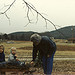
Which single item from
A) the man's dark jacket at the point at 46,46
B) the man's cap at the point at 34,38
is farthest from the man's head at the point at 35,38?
the man's dark jacket at the point at 46,46

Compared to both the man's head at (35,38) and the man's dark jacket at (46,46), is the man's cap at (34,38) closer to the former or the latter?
the man's head at (35,38)

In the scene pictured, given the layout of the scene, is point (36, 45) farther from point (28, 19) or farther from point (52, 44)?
point (28, 19)

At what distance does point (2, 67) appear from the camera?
4961 mm

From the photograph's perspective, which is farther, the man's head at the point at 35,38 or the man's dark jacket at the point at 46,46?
the man's dark jacket at the point at 46,46

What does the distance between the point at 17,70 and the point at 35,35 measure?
1124 millimetres

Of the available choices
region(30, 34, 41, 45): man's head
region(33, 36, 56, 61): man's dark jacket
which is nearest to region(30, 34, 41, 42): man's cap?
region(30, 34, 41, 45): man's head

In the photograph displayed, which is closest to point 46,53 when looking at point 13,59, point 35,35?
point 35,35

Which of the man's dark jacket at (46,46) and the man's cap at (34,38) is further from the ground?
the man's cap at (34,38)

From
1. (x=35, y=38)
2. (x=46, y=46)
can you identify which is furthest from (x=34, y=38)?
(x=46, y=46)

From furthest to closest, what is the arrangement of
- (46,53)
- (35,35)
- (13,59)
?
Result: (13,59) < (46,53) < (35,35)

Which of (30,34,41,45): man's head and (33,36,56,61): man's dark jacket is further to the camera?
(33,36,56,61): man's dark jacket

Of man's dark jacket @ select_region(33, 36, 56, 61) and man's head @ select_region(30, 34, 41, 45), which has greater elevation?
man's head @ select_region(30, 34, 41, 45)

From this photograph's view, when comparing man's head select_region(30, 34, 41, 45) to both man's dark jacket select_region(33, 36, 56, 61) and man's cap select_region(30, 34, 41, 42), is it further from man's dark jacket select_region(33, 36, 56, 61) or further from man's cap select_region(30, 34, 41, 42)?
man's dark jacket select_region(33, 36, 56, 61)

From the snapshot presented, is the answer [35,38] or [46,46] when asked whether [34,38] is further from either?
[46,46]
